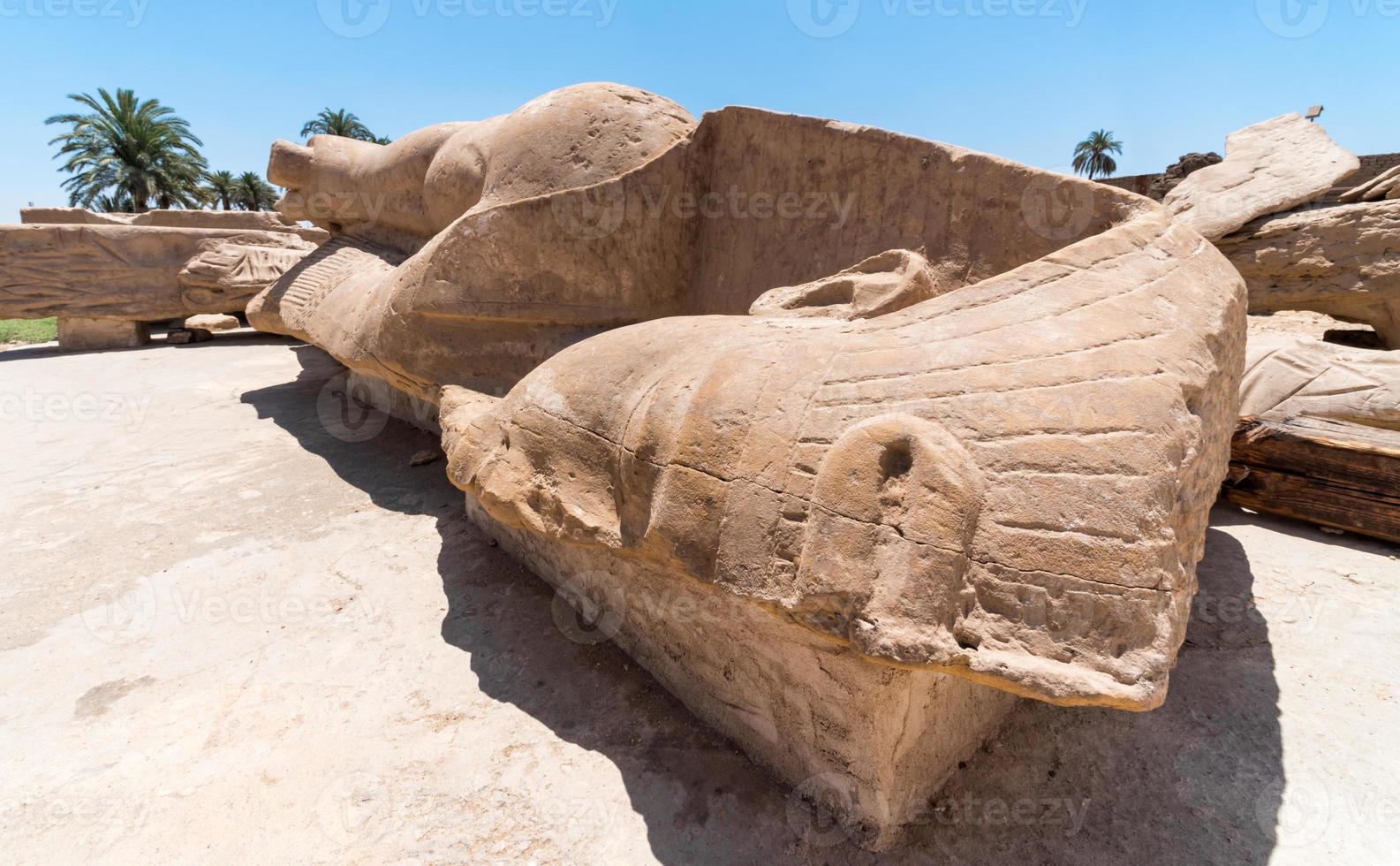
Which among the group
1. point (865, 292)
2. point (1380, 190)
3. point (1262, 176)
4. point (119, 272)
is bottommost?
point (119, 272)

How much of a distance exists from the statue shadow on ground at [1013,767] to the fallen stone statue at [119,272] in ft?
22.4

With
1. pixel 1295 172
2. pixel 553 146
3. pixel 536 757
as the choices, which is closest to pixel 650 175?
pixel 553 146

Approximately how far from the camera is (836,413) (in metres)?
1.37

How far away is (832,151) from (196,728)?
2635mm

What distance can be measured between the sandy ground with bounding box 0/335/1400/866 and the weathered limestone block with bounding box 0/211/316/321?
4962 millimetres

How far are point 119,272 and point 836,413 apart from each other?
8.54 metres

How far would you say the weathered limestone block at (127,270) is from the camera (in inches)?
261
